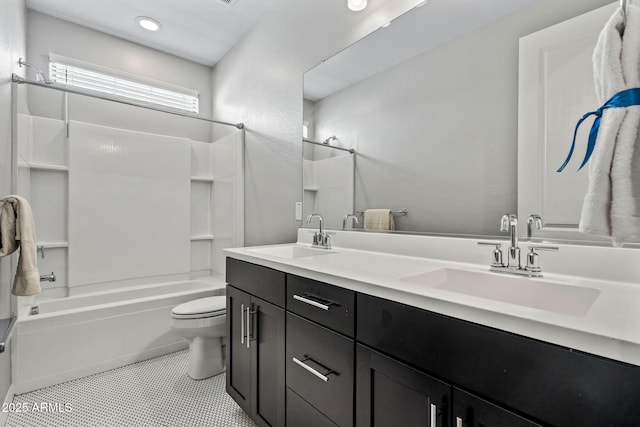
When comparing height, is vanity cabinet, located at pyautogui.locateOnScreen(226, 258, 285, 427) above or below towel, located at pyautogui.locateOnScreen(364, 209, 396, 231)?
below

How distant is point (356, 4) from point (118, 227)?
2.61m

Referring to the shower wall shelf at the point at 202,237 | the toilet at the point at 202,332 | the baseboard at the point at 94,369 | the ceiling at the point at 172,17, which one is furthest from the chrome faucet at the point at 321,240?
the ceiling at the point at 172,17

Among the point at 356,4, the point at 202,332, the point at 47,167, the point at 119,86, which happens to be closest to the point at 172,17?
the point at 119,86

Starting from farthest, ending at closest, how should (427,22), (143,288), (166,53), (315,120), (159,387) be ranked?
(166,53) < (143,288) < (315,120) < (159,387) < (427,22)

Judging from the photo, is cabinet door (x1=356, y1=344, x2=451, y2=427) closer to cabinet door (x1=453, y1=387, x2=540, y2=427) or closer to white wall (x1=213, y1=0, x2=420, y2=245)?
cabinet door (x1=453, y1=387, x2=540, y2=427)

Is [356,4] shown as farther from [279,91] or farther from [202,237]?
[202,237]

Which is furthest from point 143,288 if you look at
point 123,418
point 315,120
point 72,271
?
point 315,120

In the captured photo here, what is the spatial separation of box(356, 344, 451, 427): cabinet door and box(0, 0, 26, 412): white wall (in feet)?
5.84

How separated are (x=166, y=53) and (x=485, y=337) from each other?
3649 millimetres

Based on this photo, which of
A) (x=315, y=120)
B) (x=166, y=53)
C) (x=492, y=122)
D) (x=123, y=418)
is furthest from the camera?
(x=166, y=53)

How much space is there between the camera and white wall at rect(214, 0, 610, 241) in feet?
3.74

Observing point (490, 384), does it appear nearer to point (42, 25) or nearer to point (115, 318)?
point (115, 318)

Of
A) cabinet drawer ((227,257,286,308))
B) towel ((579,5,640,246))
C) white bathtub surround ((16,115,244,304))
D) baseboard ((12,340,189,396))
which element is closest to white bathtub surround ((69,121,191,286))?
white bathtub surround ((16,115,244,304))

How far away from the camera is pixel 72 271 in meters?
2.44
